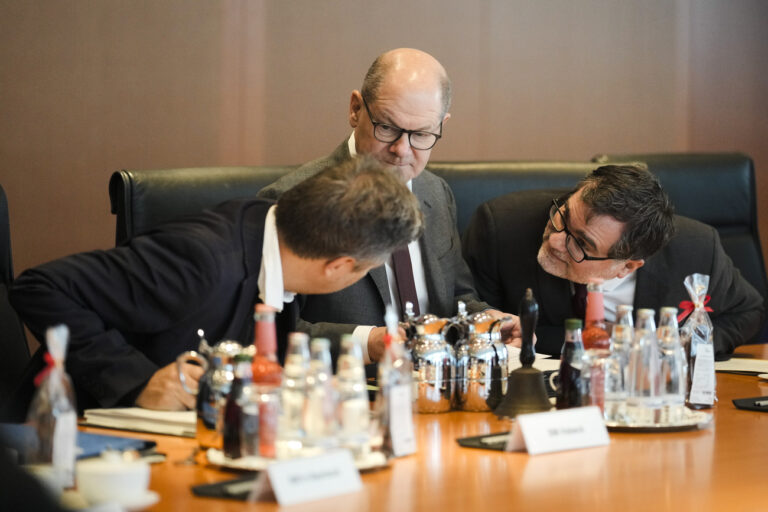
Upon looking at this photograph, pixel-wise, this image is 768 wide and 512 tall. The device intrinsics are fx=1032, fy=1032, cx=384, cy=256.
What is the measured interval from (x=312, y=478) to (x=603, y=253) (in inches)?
59.3

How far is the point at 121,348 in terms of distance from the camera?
1923 millimetres

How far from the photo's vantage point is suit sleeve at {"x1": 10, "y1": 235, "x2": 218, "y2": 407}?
73.6 inches

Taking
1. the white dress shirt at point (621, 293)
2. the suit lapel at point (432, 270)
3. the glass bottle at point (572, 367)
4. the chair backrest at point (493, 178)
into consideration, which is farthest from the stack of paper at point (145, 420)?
the chair backrest at point (493, 178)

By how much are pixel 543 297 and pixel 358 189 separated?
1272 mm

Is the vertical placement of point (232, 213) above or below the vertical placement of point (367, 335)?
above

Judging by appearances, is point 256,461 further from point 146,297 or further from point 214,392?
point 146,297

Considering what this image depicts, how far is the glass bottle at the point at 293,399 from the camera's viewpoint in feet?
4.64

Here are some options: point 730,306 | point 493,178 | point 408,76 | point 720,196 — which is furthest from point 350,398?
point 720,196

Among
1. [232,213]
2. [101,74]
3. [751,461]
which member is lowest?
[751,461]

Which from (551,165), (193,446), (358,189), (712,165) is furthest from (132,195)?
(712,165)

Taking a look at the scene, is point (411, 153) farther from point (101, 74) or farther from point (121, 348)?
point (101, 74)

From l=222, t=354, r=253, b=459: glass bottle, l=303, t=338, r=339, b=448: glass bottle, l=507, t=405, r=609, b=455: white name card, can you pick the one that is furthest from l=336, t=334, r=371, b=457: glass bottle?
l=507, t=405, r=609, b=455: white name card

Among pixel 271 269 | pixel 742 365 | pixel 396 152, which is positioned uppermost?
pixel 396 152

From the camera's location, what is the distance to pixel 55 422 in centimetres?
132
